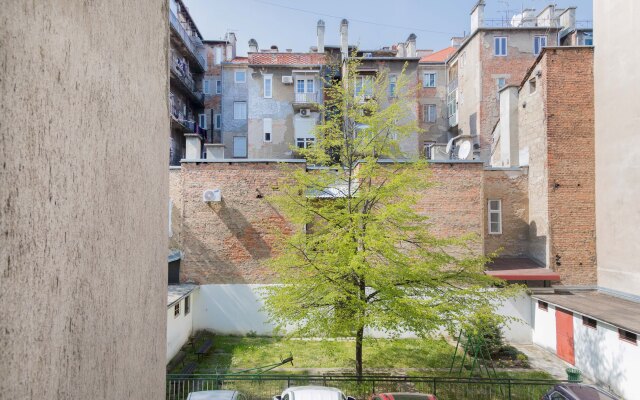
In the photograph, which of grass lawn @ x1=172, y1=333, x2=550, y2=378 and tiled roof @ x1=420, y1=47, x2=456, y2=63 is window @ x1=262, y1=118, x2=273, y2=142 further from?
tiled roof @ x1=420, y1=47, x2=456, y2=63

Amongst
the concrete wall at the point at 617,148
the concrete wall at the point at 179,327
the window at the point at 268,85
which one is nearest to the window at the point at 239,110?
the window at the point at 268,85

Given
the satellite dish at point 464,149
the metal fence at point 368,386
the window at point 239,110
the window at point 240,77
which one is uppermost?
the window at point 240,77

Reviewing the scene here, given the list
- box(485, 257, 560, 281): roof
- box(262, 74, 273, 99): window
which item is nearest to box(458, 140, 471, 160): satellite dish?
box(485, 257, 560, 281): roof

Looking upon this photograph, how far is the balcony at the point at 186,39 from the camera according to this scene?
29.7 m

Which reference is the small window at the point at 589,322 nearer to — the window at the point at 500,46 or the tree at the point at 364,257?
the tree at the point at 364,257

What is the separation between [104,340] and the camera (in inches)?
53.4

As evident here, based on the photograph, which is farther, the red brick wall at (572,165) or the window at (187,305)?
the red brick wall at (572,165)

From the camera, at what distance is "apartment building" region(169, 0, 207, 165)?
30.1m

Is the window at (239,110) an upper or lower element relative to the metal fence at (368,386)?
upper

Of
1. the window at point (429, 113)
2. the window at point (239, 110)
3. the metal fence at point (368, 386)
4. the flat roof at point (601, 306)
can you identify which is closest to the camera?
the metal fence at point (368, 386)

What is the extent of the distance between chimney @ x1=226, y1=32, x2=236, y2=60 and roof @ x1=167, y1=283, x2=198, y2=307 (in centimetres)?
2631

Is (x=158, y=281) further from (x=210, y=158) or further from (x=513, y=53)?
(x=513, y=53)

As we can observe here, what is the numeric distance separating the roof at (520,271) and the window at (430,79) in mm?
23742

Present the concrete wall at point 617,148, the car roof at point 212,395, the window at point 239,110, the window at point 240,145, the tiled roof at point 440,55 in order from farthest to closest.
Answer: the tiled roof at point 440,55
the window at point 239,110
the window at point 240,145
the concrete wall at point 617,148
the car roof at point 212,395
